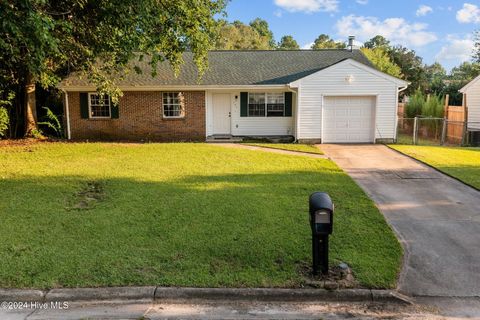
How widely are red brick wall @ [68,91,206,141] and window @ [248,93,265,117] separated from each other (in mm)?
2178

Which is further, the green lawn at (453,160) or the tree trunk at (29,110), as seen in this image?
the tree trunk at (29,110)

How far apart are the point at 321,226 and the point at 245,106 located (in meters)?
14.4

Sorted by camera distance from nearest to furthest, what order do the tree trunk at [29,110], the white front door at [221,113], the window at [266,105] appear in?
the tree trunk at [29,110], the window at [266,105], the white front door at [221,113]

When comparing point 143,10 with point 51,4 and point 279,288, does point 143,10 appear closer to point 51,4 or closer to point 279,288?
point 51,4

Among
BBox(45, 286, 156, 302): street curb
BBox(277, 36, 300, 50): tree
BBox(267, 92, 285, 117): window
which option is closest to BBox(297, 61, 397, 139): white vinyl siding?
BBox(267, 92, 285, 117): window

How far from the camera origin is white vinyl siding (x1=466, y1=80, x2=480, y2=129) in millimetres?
22913

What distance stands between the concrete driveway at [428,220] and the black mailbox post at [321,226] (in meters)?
0.97

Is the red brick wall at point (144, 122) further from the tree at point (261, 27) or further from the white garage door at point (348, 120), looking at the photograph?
the tree at point (261, 27)

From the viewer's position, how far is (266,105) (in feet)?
61.8

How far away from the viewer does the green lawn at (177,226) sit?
4953 mm

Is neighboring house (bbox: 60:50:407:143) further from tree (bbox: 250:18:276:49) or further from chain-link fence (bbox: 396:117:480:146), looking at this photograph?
tree (bbox: 250:18:276:49)

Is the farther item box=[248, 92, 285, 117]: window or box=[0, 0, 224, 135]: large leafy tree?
box=[248, 92, 285, 117]: window

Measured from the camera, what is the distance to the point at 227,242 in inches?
231

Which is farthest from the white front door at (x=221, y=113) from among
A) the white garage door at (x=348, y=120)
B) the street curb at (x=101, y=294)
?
the street curb at (x=101, y=294)
